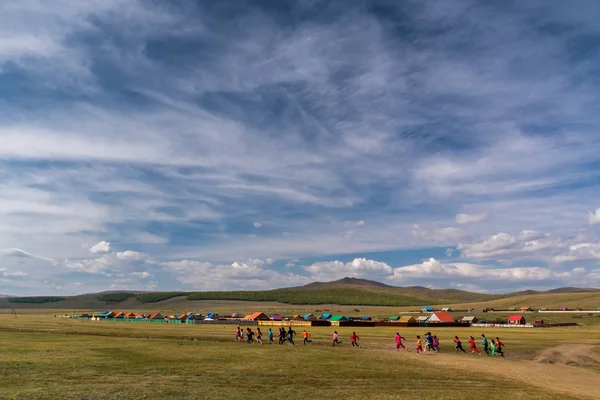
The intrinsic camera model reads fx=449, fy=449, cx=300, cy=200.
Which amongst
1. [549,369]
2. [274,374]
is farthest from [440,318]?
[274,374]

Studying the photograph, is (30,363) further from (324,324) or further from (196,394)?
(324,324)

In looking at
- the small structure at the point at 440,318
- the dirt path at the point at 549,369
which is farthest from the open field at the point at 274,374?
the small structure at the point at 440,318

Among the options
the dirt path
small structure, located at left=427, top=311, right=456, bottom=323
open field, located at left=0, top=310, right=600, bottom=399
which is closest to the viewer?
open field, located at left=0, top=310, right=600, bottom=399

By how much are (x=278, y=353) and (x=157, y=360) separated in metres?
11.6

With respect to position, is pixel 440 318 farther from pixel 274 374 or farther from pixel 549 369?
pixel 274 374

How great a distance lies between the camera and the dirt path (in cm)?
2698

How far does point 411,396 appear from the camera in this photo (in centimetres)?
2220

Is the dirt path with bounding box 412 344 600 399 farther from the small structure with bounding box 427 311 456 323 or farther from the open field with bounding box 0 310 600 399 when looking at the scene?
the small structure with bounding box 427 311 456 323

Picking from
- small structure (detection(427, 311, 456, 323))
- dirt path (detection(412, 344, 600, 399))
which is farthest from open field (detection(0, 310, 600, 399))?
small structure (detection(427, 311, 456, 323))

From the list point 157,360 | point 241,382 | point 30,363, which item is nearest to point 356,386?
point 241,382

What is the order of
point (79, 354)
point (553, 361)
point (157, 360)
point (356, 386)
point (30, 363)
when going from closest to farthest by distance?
point (356, 386)
point (30, 363)
point (157, 360)
point (79, 354)
point (553, 361)

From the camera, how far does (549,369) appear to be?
34438 millimetres

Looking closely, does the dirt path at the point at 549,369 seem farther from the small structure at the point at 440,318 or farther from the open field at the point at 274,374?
the small structure at the point at 440,318

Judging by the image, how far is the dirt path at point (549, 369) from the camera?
26984mm
